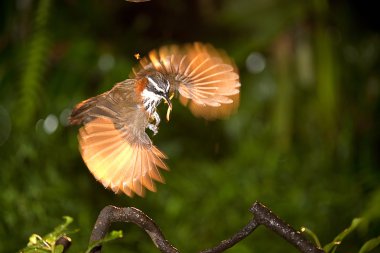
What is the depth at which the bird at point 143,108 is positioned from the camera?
26 centimetres

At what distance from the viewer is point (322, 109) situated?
1.15 meters

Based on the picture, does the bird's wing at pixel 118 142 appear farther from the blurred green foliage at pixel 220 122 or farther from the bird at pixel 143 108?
the blurred green foliage at pixel 220 122

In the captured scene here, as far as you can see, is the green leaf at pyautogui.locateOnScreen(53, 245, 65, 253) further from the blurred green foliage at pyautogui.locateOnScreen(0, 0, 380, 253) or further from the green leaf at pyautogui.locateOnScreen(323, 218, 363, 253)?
the blurred green foliage at pyautogui.locateOnScreen(0, 0, 380, 253)

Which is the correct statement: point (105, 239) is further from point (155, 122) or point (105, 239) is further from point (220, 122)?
point (220, 122)

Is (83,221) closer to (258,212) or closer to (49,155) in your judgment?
(49,155)

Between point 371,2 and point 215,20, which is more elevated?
point 371,2

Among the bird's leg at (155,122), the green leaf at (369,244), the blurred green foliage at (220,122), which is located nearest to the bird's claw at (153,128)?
the bird's leg at (155,122)

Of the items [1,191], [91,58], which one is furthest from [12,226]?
[91,58]

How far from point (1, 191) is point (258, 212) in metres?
0.79

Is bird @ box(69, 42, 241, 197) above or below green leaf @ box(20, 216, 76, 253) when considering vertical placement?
above

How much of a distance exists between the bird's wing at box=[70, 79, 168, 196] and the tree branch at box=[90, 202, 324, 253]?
14 millimetres

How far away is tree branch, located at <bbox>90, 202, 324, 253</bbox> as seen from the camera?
27 centimetres

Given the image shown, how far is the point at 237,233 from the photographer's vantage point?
0.28 metres

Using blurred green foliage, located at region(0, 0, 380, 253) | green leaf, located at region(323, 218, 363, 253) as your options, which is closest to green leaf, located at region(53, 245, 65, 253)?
green leaf, located at region(323, 218, 363, 253)
